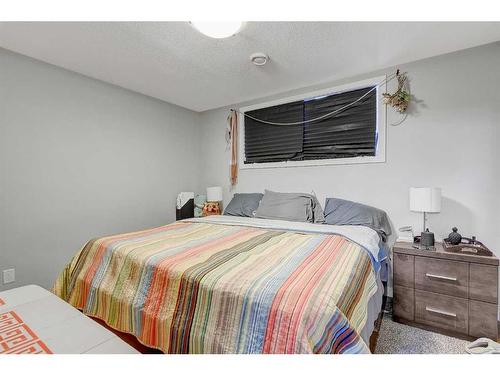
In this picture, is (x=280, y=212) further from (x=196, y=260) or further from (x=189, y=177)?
(x=189, y=177)

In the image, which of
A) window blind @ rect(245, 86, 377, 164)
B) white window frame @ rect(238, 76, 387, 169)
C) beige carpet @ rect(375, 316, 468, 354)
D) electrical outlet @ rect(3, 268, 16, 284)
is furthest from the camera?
window blind @ rect(245, 86, 377, 164)

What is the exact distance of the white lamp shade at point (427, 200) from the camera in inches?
77.6

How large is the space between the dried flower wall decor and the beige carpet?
1.92 metres

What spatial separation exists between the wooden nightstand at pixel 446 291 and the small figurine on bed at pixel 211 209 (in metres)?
2.22

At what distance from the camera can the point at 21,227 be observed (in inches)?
86.7

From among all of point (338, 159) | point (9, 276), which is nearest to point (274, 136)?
point (338, 159)

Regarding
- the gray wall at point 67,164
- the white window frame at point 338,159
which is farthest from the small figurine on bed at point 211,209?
the white window frame at point 338,159

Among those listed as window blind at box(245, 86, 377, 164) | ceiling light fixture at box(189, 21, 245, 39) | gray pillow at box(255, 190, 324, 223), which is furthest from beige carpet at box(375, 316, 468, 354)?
ceiling light fixture at box(189, 21, 245, 39)

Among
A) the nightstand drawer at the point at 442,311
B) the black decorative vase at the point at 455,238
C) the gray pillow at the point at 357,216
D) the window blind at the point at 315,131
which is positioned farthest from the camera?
the window blind at the point at 315,131

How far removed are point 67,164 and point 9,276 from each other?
1.10 m

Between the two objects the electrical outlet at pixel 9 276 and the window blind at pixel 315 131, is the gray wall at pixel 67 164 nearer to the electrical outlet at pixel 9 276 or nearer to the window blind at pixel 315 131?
the electrical outlet at pixel 9 276

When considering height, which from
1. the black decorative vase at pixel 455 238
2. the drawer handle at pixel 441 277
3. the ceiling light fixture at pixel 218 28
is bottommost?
the drawer handle at pixel 441 277

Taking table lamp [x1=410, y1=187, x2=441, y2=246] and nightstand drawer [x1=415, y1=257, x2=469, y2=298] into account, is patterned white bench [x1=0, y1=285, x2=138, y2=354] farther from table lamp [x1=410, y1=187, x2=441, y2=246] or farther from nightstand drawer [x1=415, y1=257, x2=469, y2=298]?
table lamp [x1=410, y1=187, x2=441, y2=246]

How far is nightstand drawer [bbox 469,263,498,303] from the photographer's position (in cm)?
169
